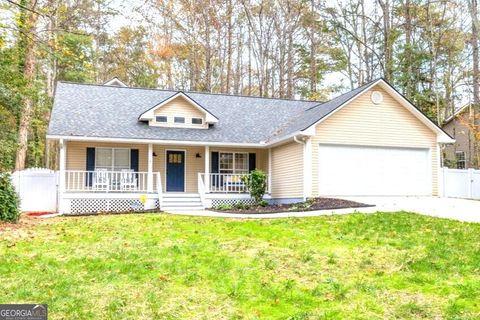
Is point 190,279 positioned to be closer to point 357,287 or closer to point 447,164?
point 357,287

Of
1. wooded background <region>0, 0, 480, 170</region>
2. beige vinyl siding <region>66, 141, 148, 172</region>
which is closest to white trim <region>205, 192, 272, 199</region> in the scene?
beige vinyl siding <region>66, 141, 148, 172</region>

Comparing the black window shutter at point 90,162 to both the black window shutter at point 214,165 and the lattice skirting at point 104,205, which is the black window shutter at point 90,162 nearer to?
the lattice skirting at point 104,205

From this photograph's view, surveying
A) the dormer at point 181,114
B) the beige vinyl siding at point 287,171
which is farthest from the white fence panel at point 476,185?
the dormer at point 181,114

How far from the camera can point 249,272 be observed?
618 centimetres

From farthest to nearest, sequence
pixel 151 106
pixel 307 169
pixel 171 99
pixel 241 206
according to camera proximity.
Result: pixel 151 106 → pixel 171 99 → pixel 241 206 → pixel 307 169

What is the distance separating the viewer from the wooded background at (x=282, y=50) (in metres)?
27.6

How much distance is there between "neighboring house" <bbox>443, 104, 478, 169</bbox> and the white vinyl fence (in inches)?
388

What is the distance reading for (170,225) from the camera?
11.1m

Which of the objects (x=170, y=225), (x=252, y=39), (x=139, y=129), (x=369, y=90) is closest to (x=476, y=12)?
(x=369, y=90)

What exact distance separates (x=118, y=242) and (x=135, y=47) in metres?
26.2

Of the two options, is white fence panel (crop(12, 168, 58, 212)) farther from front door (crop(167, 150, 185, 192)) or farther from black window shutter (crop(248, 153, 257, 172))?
black window shutter (crop(248, 153, 257, 172))

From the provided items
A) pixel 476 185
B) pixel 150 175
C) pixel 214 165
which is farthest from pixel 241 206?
pixel 476 185

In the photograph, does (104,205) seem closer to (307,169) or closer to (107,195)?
(107,195)

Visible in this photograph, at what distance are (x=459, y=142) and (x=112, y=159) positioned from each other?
24052mm
